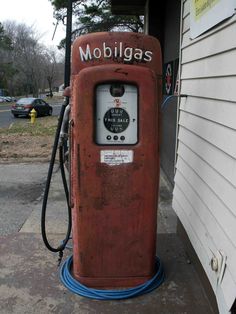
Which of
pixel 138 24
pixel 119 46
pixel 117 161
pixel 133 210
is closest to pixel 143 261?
pixel 133 210

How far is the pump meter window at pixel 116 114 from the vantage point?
9.70 feet

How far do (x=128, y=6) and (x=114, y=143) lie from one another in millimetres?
6056

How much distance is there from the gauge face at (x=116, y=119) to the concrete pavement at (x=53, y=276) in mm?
1292

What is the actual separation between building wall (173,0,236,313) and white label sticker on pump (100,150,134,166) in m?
0.59

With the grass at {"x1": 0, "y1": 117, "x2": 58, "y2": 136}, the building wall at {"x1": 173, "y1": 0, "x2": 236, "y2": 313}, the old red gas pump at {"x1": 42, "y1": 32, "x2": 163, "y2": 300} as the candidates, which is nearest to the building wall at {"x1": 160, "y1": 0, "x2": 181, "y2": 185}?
the building wall at {"x1": 173, "y1": 0, "x2": 236, "y2": 313}

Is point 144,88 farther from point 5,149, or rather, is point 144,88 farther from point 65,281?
point 5,149

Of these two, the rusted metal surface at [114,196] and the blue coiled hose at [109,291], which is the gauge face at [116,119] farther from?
the blue coiled hose at [109,291]

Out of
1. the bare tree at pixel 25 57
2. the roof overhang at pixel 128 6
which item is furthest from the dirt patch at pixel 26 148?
the bare tree at pixel 25 57

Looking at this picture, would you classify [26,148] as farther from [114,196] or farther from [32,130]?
[114,196]

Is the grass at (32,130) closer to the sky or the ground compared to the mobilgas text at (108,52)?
closer to the ground

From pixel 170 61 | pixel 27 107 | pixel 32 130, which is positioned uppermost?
pixel 170 61

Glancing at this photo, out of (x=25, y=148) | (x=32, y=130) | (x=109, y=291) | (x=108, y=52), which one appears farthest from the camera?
(x=32, y=130)

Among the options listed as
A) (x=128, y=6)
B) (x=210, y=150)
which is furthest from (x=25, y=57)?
(x=210, y=150)

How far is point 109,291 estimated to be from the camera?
3.25 m
